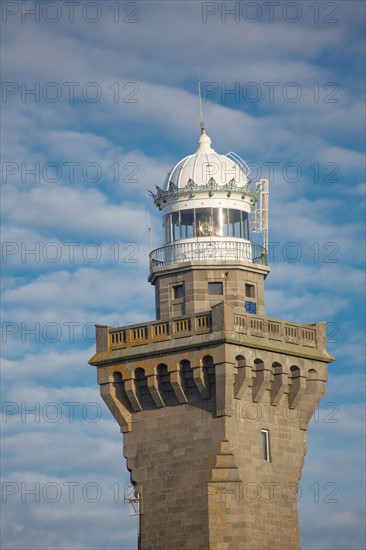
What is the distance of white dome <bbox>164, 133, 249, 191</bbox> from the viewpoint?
86.3 meters

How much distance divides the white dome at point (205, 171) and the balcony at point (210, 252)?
2.55 meters

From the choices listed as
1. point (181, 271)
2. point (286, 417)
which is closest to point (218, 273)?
point (181, 271)

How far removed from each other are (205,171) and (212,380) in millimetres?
9352

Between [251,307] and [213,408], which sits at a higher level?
[251,307]

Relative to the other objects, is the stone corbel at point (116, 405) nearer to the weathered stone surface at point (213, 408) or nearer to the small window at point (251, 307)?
the weathered stone surface at point (213, 408)

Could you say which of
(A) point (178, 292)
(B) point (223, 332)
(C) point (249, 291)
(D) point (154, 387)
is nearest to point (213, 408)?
(D) point (154, 387)

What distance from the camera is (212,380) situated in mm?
83125

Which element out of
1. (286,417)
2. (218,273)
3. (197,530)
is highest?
(218,273)

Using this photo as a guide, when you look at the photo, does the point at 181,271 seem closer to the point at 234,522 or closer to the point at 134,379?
the point at 134,379

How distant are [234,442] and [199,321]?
519 centimetres

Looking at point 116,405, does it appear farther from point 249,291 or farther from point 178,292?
point 249,291

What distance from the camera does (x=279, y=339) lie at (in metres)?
84.7

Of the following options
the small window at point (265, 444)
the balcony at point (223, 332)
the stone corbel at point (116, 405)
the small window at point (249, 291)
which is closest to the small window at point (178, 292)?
the balcony at point (223, 332)

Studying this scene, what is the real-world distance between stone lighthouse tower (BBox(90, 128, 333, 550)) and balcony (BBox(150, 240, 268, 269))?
4 cm
